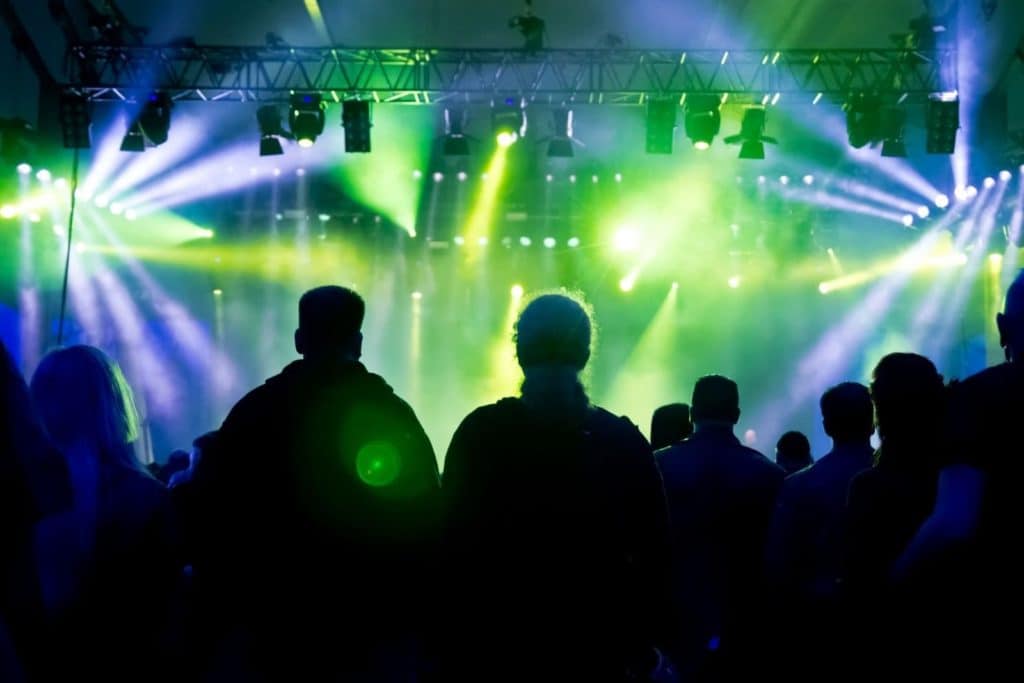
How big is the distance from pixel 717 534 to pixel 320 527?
1.87m

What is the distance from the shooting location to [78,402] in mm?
2244

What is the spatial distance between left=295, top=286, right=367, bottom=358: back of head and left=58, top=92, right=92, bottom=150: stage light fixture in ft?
27.5

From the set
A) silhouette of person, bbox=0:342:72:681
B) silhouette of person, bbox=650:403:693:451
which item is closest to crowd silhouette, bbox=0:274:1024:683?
silhouette of person, bbox=0:342:72:681

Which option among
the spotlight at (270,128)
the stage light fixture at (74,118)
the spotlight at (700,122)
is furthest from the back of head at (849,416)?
the stage light fixture at (74,118)

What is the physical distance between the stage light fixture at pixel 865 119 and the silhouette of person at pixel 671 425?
20.8 ft

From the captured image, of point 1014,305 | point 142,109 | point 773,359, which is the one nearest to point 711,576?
point 1014,305

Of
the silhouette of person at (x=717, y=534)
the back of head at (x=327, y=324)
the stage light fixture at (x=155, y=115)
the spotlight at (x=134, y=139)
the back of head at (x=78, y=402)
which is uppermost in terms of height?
the stage light fixture at (x=155, y=115)

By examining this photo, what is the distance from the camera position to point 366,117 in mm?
9891

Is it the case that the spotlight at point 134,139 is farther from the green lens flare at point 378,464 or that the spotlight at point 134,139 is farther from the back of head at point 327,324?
the green lens flare at point 378,464

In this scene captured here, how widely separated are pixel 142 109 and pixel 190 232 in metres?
5.58

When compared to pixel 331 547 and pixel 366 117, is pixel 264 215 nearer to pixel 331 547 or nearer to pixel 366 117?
pixel 366 117

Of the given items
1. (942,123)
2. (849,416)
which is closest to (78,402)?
(849,416)

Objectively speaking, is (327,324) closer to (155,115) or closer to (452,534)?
(452,534)

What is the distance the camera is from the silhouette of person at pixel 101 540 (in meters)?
2.16
